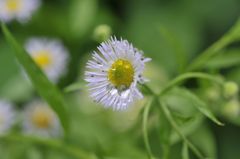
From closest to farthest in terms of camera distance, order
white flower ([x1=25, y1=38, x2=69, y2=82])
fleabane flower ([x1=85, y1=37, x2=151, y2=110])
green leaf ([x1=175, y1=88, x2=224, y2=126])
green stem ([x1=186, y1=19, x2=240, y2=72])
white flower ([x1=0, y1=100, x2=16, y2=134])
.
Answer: fleabane flower ([x1=85, y1=37, x2=151, y2=110]) → green leaf ([x1=175, y1=88, x2=224, y2=126]) → green stem ([x1=186, y1=19, x2=240, y2=72]) → white flower ([x1=0, y1=100, x2=16, y2=134]) → white flower ([x1=25, y1=38, x2=69, y2=82])

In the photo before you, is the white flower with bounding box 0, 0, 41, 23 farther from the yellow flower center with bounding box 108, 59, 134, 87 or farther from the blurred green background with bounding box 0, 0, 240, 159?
the yellow flower center with bounding box 108, 59, 134, 87

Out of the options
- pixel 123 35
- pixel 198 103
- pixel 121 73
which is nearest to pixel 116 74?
pixel 121 73

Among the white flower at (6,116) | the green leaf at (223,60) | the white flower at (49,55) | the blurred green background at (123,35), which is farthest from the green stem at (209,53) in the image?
the white flower at (49,55)

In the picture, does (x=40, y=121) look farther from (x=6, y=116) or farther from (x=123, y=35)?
(x=123, y=35)

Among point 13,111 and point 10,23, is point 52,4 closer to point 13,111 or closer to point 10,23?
point 10,23

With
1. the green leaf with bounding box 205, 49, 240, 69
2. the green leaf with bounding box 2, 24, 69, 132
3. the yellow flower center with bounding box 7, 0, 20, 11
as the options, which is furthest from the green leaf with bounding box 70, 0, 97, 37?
the green leaf with bounding box 2, 24, 69, 132

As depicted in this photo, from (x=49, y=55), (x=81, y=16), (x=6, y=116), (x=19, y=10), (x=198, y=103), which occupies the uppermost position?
(x=19, y=10)
